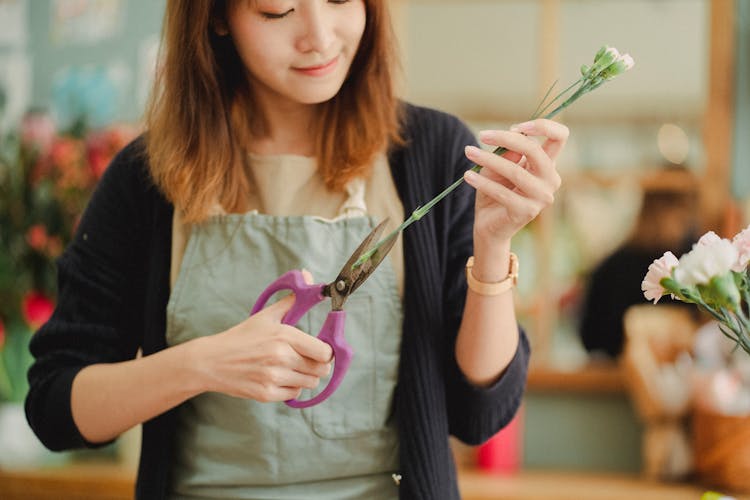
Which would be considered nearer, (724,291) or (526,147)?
(724,291)

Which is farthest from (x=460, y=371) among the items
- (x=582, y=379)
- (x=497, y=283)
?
(x=582, y=379)

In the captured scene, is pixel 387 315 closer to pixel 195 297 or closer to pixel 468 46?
pixel 195 297

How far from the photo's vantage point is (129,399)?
3.52ft

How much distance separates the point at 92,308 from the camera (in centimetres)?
119

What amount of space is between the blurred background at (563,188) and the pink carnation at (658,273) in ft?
5.41

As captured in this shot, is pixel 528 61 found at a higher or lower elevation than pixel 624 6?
lower

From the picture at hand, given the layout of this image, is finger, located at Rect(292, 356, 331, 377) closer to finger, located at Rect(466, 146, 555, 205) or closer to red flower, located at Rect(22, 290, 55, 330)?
finger, located at Rect(466, 146, 555, 205)

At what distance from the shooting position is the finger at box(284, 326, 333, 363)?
0.96 metres

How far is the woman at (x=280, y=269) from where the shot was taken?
3.67 ft

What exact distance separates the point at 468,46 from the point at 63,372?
2.35 meters

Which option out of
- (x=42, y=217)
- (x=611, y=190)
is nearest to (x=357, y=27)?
(x=42, y=217)

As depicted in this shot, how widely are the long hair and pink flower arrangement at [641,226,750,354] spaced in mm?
545

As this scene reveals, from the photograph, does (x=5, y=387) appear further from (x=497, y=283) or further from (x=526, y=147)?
(x=526, y=147)

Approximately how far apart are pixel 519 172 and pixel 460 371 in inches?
13.6
